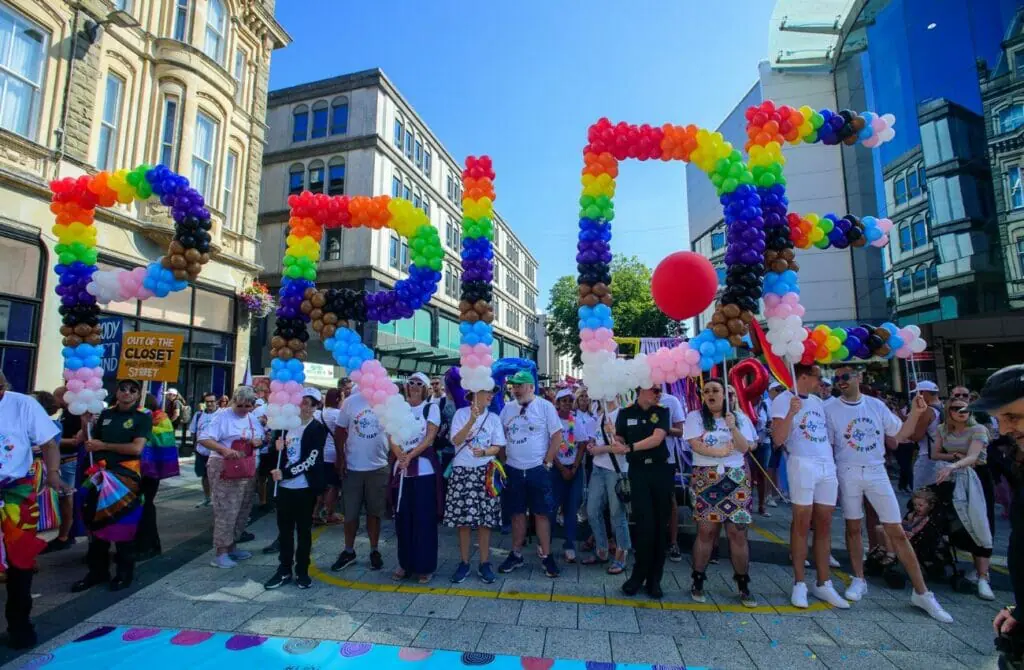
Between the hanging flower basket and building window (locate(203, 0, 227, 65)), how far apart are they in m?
6.12

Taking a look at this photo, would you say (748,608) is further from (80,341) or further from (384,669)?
(80,341)

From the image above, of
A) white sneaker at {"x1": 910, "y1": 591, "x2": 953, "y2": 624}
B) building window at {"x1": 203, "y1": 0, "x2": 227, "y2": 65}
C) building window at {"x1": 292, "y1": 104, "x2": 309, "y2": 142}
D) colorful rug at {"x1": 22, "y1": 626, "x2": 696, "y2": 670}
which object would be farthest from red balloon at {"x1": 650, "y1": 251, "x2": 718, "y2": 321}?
building window at {"x1": 292, "y1": 104, "x2": 309, "y2": 142}

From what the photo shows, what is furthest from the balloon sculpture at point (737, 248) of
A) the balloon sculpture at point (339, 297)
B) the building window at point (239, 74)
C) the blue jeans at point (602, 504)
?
the building window at point (239, 74)

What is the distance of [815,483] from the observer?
4.24 metres

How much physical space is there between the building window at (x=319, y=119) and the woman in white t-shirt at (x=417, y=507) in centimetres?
2230

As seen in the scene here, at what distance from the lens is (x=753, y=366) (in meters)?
5.44

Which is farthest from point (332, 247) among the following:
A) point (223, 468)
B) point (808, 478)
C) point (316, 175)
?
point (808, 478)

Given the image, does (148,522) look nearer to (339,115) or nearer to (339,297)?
(339,297)

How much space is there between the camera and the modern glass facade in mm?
13297

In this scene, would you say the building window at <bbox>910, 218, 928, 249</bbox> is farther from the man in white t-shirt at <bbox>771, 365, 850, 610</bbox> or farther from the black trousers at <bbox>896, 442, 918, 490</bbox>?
the man in white t-shirt at <bbox>771, 365, 850, 610</bbox>

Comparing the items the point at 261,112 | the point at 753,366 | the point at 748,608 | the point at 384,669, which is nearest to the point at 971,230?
the point at 753,366

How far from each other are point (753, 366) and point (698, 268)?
1.19 m

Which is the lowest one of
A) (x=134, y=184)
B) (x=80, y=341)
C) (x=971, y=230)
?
(x=80, y=341)

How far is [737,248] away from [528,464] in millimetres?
2775
